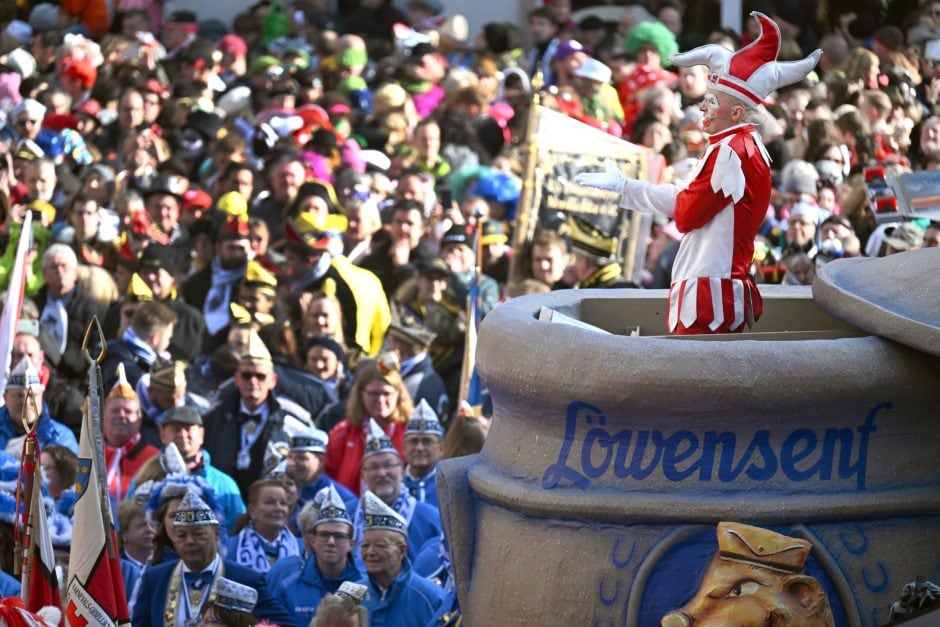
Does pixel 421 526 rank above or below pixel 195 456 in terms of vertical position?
below

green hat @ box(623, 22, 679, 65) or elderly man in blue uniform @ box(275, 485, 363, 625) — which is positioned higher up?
green hat @ box(623, 22, 679, 65)

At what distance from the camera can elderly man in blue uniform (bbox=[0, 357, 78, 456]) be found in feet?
31.7

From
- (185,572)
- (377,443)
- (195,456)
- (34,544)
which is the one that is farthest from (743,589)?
(195,456)

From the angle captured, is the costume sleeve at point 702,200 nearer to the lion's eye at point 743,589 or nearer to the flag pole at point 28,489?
the lion's eye at point 743,589

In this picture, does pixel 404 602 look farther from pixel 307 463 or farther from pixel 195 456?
pixel 195 456

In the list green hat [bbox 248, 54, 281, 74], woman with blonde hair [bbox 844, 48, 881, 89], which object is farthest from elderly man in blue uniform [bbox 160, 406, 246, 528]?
green hat [bbox 248, 54, 281, 74]

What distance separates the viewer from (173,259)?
41.0ft

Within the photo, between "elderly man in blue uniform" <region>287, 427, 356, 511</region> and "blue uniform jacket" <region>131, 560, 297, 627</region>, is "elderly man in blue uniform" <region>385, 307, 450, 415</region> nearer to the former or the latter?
"elderly man in blue uniform" <region>287, 427, 356, 511</region>

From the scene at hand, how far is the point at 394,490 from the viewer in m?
9.18

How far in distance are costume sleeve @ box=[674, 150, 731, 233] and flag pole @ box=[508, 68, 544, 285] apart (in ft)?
17.2

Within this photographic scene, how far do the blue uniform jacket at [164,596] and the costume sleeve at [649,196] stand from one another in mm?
2684

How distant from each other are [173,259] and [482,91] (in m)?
3.70

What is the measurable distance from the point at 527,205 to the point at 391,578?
3649 millimetres

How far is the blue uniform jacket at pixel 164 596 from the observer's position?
7992 mm
